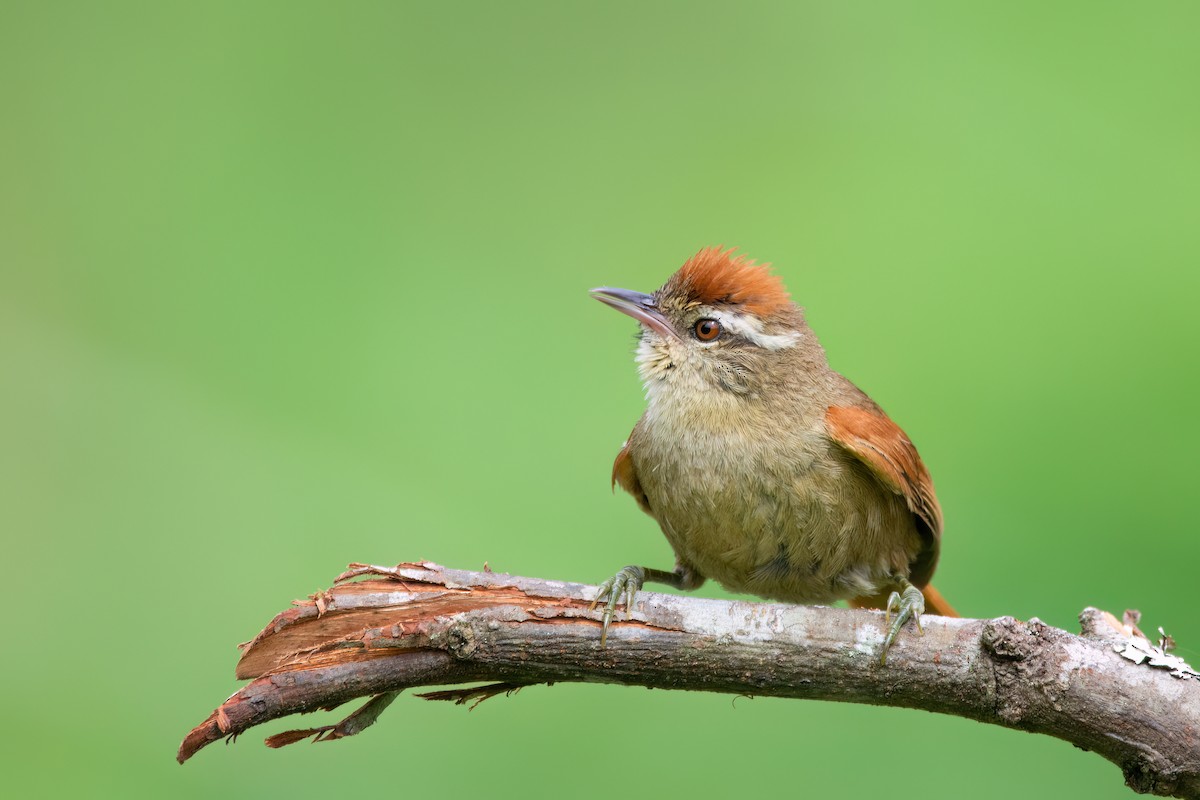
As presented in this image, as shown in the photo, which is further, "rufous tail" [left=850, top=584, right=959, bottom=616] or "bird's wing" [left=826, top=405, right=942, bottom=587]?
"rufous tail" [left=850, top=584, right=959, bottom=616]

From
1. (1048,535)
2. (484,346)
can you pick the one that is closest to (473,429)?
(484,346)

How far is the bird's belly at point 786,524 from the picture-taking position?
3387 millimetres

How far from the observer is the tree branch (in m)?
2.68

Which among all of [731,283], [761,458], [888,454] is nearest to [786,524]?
[761,458]

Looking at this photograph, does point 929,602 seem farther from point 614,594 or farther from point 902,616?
point 614,594

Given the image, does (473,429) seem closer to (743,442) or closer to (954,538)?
(743,442)

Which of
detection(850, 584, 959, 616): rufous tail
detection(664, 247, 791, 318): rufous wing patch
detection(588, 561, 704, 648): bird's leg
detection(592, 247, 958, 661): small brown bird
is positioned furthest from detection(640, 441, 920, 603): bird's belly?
detection(664, 247, 791, 318): rufous wing patch

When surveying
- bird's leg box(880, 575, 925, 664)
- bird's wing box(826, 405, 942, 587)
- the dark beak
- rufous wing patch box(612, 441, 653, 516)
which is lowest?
bird's leg box(880, 575, 925, 664)

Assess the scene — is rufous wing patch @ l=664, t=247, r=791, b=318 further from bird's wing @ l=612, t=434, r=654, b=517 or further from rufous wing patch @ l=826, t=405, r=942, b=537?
bird's wing @ l=612, t=434, r=654, b=517

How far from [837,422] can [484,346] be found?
1.82 m

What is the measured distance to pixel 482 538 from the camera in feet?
14.4

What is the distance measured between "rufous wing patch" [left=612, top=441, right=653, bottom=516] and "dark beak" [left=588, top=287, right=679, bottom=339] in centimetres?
40

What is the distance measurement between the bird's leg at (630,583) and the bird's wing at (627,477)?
0.78 feet

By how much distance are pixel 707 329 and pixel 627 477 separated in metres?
0.57
